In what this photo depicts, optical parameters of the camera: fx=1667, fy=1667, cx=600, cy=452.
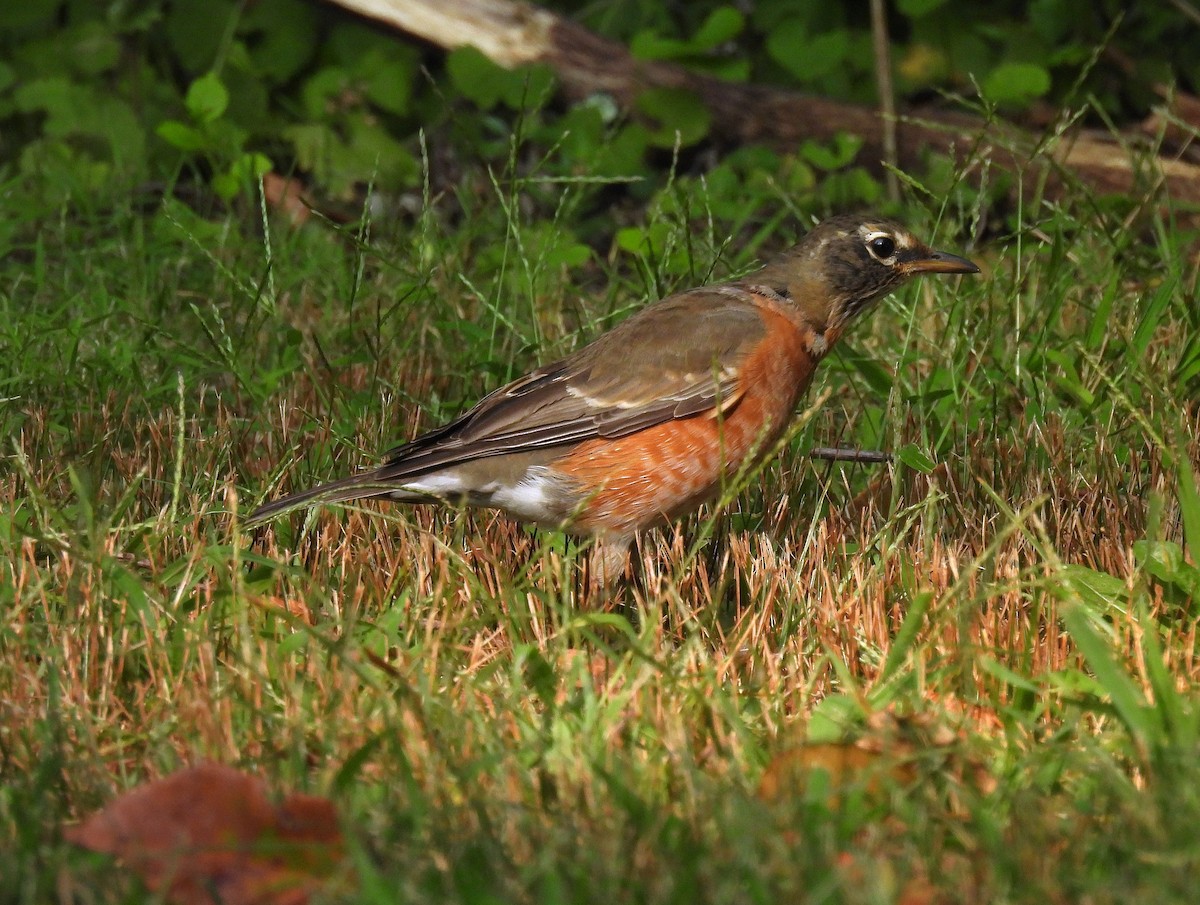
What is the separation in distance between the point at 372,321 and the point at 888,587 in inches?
102

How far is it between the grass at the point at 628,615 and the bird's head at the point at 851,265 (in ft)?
1.02

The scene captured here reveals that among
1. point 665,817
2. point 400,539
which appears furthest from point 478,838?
point 400,539

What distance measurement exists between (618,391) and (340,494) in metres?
0.84

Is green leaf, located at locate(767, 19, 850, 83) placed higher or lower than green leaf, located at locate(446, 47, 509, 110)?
lower

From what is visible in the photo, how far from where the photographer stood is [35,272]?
6207 mm

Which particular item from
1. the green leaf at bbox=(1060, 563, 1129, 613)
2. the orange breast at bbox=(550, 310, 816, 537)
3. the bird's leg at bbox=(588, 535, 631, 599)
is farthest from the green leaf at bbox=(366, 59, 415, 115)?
the green leaf at bbox=(1060, 563, 1129, 613)

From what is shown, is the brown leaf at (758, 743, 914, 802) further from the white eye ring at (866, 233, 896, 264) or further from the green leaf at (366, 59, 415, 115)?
the green leaf at (366, 59, 415, 115)

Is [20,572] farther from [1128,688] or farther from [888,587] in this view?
[1128,688]

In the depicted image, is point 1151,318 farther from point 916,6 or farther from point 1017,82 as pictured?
point 916,6

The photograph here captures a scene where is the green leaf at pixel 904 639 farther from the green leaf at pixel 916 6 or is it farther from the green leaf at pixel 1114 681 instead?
the green leaf at pixel 916 6

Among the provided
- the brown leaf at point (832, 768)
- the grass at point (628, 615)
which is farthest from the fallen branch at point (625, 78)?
the brown leaf at point (832, 768)

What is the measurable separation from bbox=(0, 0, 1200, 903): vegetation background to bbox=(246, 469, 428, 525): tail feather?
0.37 feet

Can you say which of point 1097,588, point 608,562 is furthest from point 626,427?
point 1097,588

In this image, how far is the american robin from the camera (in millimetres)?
4355
